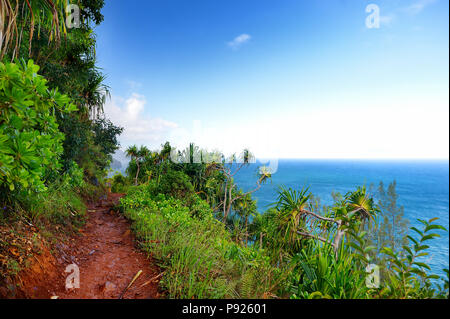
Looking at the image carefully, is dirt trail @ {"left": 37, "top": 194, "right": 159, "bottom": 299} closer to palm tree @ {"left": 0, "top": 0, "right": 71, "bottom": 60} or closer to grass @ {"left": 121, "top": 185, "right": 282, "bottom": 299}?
grass @ {"left": 121, "top": 185, "right": 282, "bottom": 299}

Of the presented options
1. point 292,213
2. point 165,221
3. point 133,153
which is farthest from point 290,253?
point 133,153

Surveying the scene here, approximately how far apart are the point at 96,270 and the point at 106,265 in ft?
0.50

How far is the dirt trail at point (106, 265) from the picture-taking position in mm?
2096

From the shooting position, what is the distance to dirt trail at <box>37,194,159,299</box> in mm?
2096

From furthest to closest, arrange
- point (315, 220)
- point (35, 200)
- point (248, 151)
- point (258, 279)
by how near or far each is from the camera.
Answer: point (248, 151) < point (315, 220) < point (35, 200) < point (258, 279)

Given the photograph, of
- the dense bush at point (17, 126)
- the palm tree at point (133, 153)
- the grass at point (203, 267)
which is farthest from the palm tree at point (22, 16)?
the palm tree at point (133, 153)

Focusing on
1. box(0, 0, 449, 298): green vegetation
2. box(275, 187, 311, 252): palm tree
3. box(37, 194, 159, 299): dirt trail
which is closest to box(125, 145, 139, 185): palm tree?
box(0, 0, 449, 298): green vegetation

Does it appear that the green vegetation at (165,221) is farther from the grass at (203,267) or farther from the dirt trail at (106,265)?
the dirt trail at (106,265)

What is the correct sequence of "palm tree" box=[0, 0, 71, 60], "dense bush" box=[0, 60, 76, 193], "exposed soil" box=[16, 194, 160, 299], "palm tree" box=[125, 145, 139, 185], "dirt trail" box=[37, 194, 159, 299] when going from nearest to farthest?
"dense bush" box=[0, 60, 76, 193] → "exposed soil" box=[16, 194, 160, 299] → "dirt trail" box=[37, 194, 159, 299] → "palm tree" box=[0, 0, 71, 60] → "palm tree" box=[125, 145, 139, 185]

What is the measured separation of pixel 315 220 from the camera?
3.97m

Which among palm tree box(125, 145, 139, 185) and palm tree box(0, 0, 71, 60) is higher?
palm tree box(0, 0, 71, 60)
